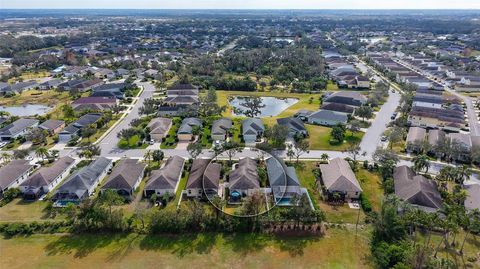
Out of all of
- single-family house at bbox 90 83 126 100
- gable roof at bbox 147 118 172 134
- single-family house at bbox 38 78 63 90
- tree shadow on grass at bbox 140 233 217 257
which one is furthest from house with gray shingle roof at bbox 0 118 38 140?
tree shadow on grass at bbox 140 233 217 257

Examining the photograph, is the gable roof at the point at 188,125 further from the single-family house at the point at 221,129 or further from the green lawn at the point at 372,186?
the green lawn at the point at 372,186

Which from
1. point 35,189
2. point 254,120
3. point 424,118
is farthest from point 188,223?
point 424,118

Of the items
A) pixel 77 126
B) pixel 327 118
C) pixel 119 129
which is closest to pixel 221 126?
pixel 119 129

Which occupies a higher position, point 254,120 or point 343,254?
point 254,120

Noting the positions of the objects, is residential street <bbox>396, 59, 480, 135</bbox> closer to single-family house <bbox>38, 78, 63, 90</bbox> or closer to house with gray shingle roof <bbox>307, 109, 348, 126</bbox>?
house with gray shingle roof <bbox>307, 109, 348, 126</bbox>

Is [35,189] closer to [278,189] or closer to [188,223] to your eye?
[188,223]

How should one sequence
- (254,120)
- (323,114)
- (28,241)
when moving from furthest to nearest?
(323,114)
(254,120)
(28,241)
